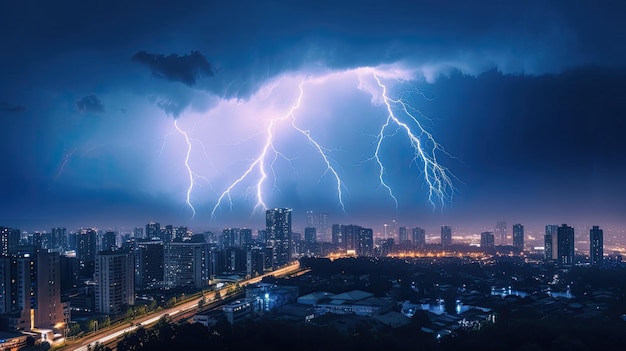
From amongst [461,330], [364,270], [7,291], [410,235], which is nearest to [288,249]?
[364,270]

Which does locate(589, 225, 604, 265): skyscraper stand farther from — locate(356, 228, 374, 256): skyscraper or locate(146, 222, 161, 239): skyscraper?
locate(146, 222, 161, 239): skyscraper

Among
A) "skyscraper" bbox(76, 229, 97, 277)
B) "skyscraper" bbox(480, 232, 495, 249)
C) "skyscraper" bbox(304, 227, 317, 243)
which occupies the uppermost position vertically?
"skyscraper" bbox(76, 229, 97, 277)

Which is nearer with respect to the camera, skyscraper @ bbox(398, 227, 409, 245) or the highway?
the highway

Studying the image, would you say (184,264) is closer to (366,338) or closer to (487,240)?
(366,338)

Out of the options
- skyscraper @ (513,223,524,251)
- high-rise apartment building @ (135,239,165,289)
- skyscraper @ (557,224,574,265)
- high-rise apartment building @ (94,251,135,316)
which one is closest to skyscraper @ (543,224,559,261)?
skyscraper @ (557,224,574,265)

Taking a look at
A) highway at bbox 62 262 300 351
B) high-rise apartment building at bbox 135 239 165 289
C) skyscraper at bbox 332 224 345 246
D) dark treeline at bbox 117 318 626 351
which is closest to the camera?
dark treeline at bbox 117 318 626 351
